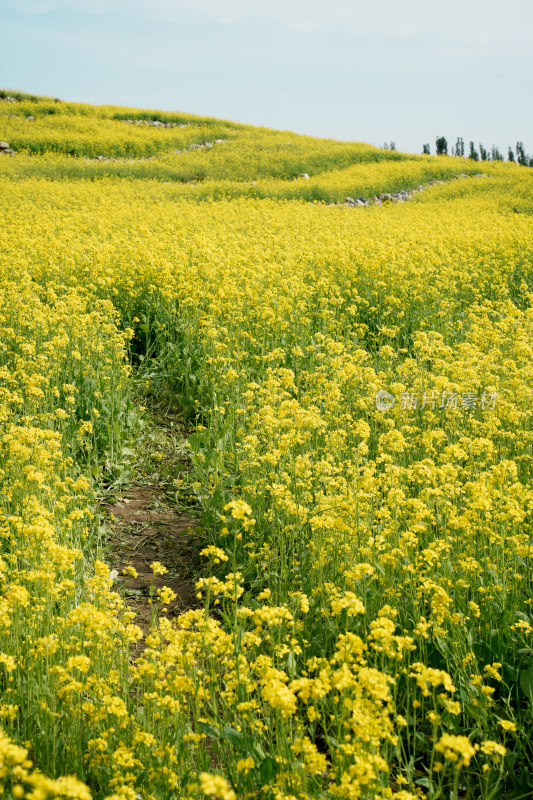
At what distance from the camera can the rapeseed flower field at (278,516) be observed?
2.51 metres

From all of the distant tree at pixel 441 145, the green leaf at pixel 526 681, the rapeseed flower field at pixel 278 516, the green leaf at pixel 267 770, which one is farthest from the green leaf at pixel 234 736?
the distant tree at pixel 441 145

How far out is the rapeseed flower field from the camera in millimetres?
2514

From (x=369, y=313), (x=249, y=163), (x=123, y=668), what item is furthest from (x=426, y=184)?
(x=123, y=668)

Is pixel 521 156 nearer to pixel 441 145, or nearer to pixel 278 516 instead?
pixel 441 145

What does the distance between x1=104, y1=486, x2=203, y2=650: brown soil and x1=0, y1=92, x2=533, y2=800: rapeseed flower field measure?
19 cm

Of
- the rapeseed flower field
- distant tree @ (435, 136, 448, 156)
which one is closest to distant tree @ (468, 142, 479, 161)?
distant tree @ (435, 136, 448, 156)

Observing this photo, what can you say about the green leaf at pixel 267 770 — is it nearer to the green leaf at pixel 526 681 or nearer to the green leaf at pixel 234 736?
the green leaf at pixel 234 736

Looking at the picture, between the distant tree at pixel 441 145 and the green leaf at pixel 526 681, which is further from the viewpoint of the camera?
the distant tree at pixel 441 145

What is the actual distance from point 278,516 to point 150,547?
1.27 meters

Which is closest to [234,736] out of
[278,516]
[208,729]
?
[208,729]

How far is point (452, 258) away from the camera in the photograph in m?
11.7

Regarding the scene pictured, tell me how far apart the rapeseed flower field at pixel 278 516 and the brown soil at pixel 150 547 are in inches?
7.4

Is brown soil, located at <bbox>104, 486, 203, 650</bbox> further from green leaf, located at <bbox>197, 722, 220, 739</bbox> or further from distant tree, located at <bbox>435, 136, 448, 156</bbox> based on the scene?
distant tree, located at <bbox>435, 136, 448, 156</bbox>

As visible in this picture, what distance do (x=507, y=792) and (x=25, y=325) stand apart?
622 centimetres
